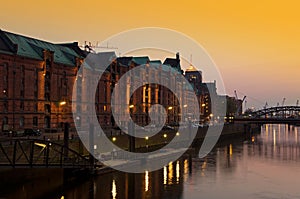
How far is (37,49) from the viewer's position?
2414 inches

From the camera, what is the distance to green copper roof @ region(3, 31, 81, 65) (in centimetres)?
5822

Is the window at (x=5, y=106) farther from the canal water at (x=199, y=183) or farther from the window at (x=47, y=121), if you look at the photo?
the canal water at (x=199, y=183)

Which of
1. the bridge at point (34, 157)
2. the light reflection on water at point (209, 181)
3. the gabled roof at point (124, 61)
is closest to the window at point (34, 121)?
the bridge at point (34, 157)

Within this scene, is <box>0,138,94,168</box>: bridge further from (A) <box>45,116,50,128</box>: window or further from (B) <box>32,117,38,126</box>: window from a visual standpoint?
(A) <box>45,116,50,128</box>: window

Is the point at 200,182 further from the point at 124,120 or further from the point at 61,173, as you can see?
the point at 124,120

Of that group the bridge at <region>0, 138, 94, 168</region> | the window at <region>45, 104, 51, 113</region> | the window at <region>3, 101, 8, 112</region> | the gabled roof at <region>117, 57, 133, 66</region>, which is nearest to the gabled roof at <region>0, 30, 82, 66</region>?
the window at <region>3, 101, 8, 112</region>

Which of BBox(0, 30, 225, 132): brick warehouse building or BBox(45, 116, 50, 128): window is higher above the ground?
BBox(0, 30, 225, 132): brick warehouse building

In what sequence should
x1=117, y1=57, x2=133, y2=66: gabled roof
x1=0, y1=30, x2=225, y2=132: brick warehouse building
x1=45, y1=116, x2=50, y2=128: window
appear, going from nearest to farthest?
x1=0, y1=30, x2=225, y2=132: brick warehouse building → x1=45, y1=116, x2=50, y2=128: window → x1=117, y1=57, x2=133, y2=66: gabled roof

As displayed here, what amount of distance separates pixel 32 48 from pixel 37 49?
2.75ft

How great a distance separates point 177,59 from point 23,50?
98.1 metres

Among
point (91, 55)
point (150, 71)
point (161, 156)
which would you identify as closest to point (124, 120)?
point (91, 55)

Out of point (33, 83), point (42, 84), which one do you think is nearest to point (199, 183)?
point (33, 83)

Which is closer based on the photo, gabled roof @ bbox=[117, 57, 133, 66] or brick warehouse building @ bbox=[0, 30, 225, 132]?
brick warehouse building @ bbox=[0, 30, 225, 132]

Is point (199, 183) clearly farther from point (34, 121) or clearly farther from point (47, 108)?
point (47, 108)
